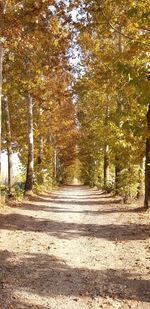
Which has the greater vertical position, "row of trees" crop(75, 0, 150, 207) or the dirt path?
"row of trees" crop(75, 0, 150, 207)

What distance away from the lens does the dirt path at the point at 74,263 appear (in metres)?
6.52

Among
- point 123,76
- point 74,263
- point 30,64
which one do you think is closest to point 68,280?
point 74,263

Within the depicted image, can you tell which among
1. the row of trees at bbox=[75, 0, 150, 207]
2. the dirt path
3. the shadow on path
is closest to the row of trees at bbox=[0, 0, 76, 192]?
the row of trees at bbox=[75, 0, 150, 207]

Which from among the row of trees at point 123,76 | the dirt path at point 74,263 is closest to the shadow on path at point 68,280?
the dirt path at point 74,263

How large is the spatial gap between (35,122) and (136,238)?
20750 millimetres

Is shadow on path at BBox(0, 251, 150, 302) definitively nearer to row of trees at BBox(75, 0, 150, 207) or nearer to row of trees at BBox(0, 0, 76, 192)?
row of trees at BBox(75, 0, 150, 207)

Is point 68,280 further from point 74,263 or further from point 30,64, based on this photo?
point 30,64

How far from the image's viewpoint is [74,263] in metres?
8.72

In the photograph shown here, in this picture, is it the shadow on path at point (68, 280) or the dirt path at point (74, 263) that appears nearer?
the dirt path at point (74, 263)

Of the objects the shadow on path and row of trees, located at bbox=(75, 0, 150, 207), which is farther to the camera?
row of trees, located at bbox=(75, 0, 150, 207)

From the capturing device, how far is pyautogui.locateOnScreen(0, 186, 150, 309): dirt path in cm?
652

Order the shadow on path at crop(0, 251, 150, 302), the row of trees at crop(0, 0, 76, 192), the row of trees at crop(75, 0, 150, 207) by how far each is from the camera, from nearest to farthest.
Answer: the shadow on path at crop(0, 251, 150, 302) → the row of trees at crop(75, 0, 150, 207) → the row of trees at crop(0, 0, 76, 192)

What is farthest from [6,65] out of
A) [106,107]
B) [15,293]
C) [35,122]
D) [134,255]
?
[15,293]

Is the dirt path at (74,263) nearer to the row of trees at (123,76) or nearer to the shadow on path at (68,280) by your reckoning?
the shadow on path at (68,280)
